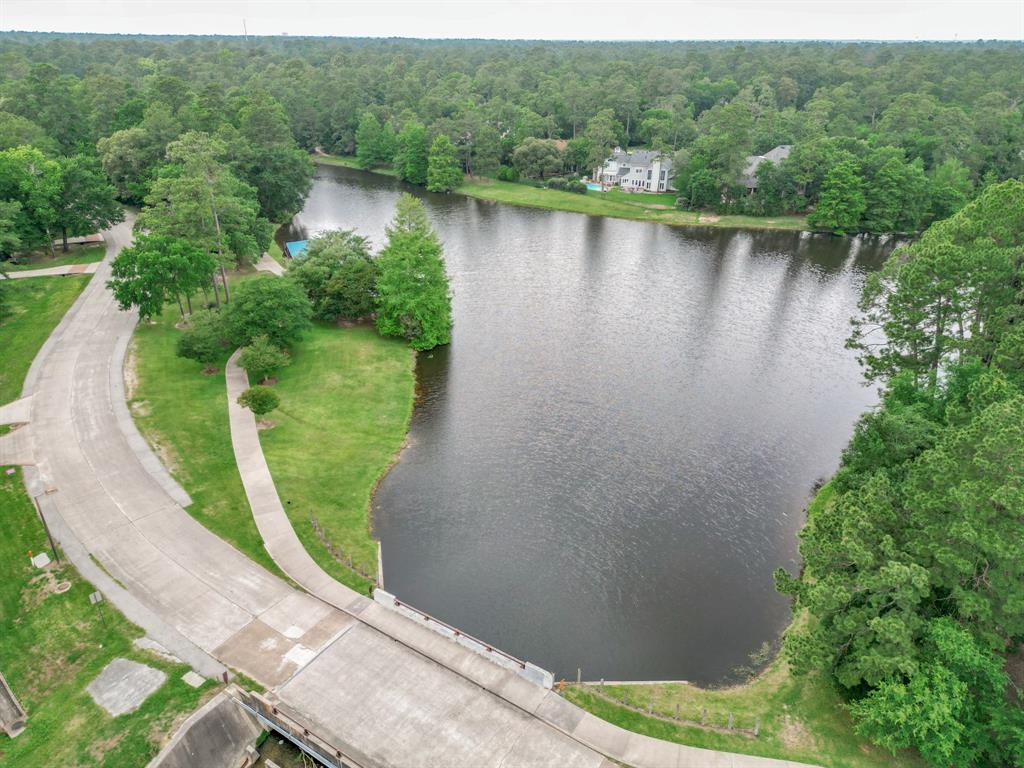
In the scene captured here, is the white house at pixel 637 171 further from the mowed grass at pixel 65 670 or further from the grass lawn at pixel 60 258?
the mowed grass at pixel 65 670

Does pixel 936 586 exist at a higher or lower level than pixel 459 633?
higher

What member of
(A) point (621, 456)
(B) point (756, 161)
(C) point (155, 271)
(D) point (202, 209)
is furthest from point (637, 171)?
(C) point (155, 271)

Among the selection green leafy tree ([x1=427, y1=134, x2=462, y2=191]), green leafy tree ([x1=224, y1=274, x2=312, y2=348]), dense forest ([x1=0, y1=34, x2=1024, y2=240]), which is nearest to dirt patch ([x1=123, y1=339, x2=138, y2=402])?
green leafy tree ([x1=224, y1=274, x2=312, y2=348])

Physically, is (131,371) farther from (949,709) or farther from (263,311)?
(949,709)

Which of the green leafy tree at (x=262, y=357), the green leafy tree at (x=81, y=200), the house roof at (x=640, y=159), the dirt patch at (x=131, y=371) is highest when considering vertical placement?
the house roof at (x=640, y=159)

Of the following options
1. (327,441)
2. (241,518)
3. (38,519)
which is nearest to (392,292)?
(327,441)

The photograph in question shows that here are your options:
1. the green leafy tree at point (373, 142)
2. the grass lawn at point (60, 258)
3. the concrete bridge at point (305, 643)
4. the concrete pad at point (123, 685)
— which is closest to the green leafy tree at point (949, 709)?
the concrete bridge at point (305, 643)
